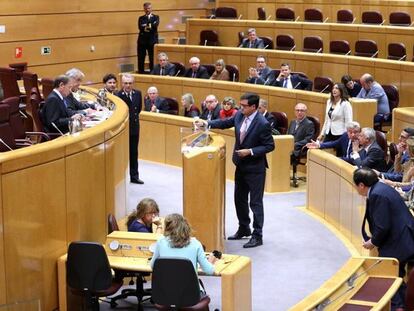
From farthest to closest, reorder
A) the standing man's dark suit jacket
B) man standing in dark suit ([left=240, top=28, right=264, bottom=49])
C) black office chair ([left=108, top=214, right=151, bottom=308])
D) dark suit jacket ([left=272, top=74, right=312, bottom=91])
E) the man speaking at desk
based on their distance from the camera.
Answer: man standing in dark suit ([left=240, top=28, right=264, bottom=49])
dark suit jacket ([left=272, top=74, right=312, bottom=91])
the standing man's dark suit jacket
the man speaking at desk
black office chair ([left=108, top=214, right=151, bottom=308])

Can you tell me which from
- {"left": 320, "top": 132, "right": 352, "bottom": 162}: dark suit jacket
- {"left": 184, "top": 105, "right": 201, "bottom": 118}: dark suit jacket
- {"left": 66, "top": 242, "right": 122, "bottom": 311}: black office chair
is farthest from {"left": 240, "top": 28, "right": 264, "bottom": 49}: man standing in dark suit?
{"left": 66, "top": 242, "right": 122, "bottom": 311}: black office chair

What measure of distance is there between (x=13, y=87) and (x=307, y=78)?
14.0 feet

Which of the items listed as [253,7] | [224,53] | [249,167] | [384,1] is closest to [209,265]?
[249,167]

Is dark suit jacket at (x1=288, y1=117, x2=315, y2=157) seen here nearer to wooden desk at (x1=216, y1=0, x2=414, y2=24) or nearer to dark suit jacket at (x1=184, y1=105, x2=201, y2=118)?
dark suit jacket at (x1=184, y1=105, x2=201, y2=118)

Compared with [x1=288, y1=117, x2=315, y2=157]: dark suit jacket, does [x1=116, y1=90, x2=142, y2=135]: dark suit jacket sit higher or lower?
higher

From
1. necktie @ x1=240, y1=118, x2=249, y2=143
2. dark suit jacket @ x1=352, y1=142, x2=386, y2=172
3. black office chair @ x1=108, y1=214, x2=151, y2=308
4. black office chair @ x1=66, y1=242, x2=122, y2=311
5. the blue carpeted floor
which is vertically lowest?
the blue carpeted floor

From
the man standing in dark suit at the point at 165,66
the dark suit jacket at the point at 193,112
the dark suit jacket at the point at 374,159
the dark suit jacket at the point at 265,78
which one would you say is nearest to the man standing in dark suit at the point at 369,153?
the dark suit jacket at the point at 374,159

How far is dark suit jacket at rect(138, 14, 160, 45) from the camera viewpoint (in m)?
14.5

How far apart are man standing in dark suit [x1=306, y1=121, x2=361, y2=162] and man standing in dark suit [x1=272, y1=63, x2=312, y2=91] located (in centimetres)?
236

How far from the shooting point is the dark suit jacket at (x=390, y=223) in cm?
588

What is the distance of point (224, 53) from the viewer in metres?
→ 14.1

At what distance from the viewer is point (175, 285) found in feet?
18.1

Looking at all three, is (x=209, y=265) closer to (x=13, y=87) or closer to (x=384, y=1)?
(x=13, y=87)

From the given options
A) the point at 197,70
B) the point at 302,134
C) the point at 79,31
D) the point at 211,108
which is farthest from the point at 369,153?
the point at 79,31
